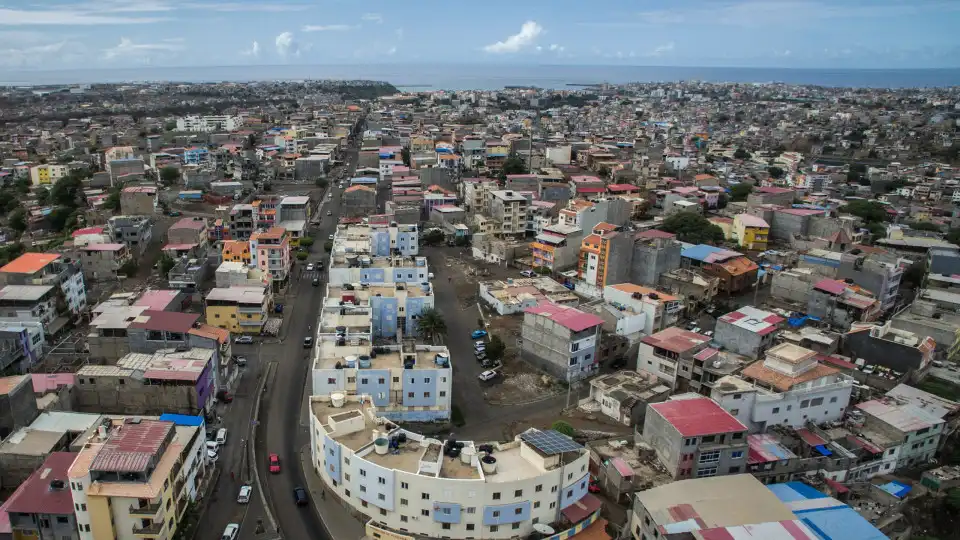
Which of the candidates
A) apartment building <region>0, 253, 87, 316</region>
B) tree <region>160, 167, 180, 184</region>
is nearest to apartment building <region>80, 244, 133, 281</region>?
apartment building <region>0, 253, 87, 316</region>

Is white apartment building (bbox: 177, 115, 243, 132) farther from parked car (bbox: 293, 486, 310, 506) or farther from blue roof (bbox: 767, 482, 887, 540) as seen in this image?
blue roof (bbox: 767, 482, 887, 540)

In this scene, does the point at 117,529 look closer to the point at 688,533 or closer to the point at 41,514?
the point at 41,514

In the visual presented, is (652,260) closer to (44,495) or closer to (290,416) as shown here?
(290,416)

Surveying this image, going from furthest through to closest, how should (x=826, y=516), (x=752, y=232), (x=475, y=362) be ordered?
(x=752, y=232) < (x=475, y=362) < (x=826, y=516)

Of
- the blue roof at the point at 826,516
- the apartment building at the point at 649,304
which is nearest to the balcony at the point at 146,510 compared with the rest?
the blue roof at the point at 826,516

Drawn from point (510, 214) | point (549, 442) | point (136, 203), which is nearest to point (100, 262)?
point (136, 203)

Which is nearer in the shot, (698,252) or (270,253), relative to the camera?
(270,253)

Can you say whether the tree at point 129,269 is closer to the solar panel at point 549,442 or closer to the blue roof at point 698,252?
the solar panel at point 549,442
